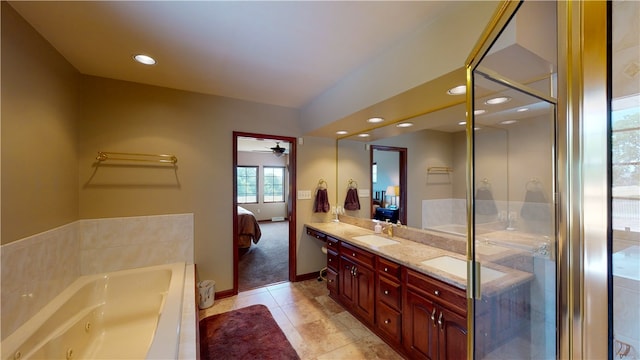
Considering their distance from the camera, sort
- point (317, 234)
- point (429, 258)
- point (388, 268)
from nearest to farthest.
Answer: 1. point (429, 258)
2. point (388, 268)
3. point (317, 234)

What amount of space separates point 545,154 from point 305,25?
5.02ft

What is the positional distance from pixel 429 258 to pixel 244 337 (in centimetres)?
183

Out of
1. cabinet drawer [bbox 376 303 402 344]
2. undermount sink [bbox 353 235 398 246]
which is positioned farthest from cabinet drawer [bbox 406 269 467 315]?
undermount sink [bbox 353 235 398 246]

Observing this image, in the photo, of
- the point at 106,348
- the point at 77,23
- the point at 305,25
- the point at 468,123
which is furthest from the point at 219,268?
the point at 468,123

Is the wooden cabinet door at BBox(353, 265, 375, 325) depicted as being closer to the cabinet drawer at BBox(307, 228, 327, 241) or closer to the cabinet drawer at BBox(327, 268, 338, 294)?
the cabinet drawer at BBox(327, 268, 338, 294)

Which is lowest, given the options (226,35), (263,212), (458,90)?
(263,212)

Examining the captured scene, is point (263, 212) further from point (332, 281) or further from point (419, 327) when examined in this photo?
point (419, 327)

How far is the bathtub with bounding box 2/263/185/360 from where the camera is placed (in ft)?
4.63

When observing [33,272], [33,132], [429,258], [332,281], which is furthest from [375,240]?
[33,132]

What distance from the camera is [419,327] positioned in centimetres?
175

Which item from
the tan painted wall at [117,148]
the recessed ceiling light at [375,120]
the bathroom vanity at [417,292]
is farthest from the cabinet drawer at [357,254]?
the recessed ceiling light at [375,120]

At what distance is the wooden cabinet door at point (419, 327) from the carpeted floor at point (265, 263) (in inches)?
82.4

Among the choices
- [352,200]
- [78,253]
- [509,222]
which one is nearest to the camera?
[509,222]

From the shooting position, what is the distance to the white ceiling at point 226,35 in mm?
1408
